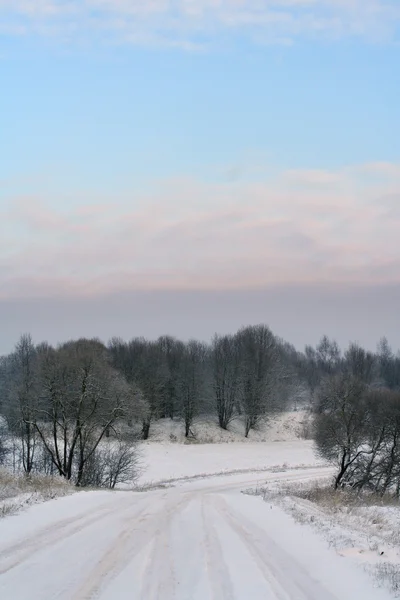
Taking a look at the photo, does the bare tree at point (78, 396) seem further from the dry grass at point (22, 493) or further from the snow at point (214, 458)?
the dry grass at point (22, 493)

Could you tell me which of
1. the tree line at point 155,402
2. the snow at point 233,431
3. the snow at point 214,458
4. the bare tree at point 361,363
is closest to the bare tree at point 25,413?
the tree line at point 155,402

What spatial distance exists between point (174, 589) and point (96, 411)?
1391 inches

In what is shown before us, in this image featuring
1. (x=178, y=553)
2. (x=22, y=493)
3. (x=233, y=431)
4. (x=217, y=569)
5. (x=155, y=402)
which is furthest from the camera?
(x=233, y=431)

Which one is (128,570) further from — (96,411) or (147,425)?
(147,425)

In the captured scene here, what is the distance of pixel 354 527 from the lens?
47.5 ft

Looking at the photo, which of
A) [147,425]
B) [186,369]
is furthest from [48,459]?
[186,369]

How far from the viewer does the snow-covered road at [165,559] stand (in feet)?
23.8

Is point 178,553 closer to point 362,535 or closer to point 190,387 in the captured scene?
point 362,535

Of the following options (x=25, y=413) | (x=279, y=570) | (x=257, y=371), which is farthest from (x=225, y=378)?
(x=279, y=570)

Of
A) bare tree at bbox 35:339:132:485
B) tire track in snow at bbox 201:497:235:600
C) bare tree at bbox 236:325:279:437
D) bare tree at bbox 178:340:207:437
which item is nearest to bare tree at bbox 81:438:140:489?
bare tree at bbox 35:339:132:485

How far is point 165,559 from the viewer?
29.7 feet

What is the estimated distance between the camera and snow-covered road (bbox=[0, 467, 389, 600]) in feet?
23.8

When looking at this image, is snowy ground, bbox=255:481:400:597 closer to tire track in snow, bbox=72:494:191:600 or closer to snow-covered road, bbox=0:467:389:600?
snow-covered road, bbox=0:467:389:600

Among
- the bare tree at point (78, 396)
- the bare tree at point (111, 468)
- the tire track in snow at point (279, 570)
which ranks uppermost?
the bare tree at point (78, 396)
